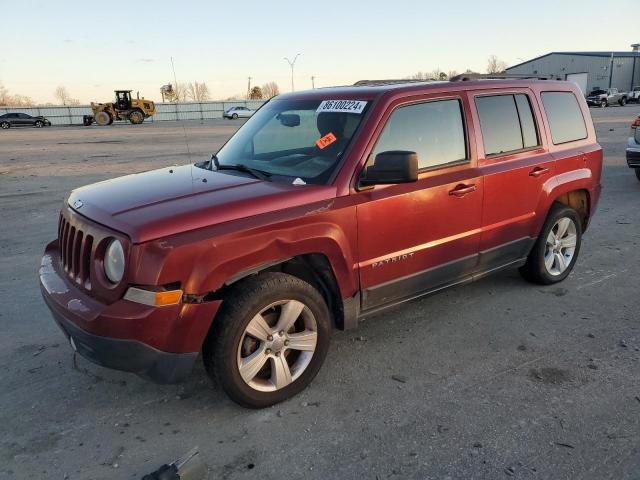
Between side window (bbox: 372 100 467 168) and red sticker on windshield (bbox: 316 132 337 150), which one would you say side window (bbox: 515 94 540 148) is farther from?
red sticker on windshield (bbox: 316 132 337 150)

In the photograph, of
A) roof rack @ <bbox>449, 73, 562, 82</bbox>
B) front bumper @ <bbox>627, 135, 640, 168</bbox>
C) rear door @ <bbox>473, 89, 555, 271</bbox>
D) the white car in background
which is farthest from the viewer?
the white car in background

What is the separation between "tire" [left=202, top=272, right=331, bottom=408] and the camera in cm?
282

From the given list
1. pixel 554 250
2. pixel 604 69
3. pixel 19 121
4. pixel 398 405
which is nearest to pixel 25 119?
pixel 19 121

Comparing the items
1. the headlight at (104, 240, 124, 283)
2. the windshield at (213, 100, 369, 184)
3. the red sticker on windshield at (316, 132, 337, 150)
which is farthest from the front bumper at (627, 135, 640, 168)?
the headlight at (104, 240, 124, 283)

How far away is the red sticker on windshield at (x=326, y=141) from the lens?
3.46 m

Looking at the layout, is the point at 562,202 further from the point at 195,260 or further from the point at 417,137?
the point at 195,260

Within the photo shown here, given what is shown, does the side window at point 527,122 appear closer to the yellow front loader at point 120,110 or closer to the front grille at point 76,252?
the front grille at point 76,252

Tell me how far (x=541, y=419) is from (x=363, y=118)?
2136 millimetres

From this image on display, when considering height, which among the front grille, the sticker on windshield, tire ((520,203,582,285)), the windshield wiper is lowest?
tire ((520,203,582,285))

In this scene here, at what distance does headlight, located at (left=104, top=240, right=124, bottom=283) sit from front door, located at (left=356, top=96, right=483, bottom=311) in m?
1.42

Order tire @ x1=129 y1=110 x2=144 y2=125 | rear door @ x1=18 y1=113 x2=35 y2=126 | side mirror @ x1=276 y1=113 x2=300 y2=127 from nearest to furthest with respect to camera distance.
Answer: side mirror @ x1=276 y1=113 x2=300 y2=127
tire @ x1=129 y1=110 x2=144 y2=125
rear door @ x1=18 y1=113 x2=35 y2=126

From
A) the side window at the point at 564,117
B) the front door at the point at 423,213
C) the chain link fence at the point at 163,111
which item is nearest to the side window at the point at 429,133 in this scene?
the front door at the point at 423,213

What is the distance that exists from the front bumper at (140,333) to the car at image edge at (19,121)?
49580mm

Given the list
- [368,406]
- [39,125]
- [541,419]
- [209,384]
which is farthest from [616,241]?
[39,125]
